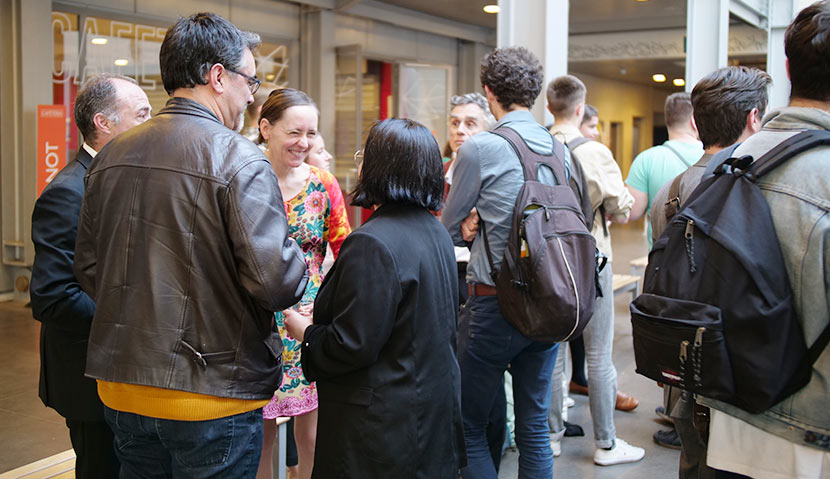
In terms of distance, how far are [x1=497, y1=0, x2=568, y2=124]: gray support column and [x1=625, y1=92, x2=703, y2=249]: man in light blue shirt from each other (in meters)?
0.59

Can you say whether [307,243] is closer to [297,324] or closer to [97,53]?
[297,324]

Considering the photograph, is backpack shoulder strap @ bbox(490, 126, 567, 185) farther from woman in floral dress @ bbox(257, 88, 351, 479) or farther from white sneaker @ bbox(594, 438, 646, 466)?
white sneaker @ bbox(594, 438, 646, 466)

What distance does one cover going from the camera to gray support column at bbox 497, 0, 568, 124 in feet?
13.8

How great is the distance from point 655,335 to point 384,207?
30.5 inches

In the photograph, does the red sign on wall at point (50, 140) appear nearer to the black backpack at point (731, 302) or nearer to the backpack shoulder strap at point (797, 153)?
the black backpack at point (731, 302)

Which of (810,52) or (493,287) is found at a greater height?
(810,52)

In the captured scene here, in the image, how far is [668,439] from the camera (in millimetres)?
3969

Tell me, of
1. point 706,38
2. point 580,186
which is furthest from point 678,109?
point 706,38

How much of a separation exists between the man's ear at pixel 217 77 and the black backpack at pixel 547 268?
3.65 feet

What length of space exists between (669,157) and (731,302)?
249 cm

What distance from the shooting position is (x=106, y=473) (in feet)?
7.53

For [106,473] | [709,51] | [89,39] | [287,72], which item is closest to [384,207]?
[106,473]

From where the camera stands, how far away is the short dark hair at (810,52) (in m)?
1.57

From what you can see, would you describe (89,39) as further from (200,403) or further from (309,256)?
(200,403)
